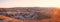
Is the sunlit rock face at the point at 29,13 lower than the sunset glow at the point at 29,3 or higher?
lower

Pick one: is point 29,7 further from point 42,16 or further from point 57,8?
point 57,8

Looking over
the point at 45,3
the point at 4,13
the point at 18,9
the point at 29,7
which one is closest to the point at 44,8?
the point at 45,3

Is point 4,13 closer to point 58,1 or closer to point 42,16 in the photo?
point 42,16

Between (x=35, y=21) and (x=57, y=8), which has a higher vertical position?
(x=57, y=8)

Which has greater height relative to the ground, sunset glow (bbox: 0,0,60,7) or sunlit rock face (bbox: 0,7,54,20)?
sunset glow (bbox: 0,0,60,7)

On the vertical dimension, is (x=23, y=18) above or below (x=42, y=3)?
below

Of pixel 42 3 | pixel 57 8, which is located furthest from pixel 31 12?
pixel 57 8
